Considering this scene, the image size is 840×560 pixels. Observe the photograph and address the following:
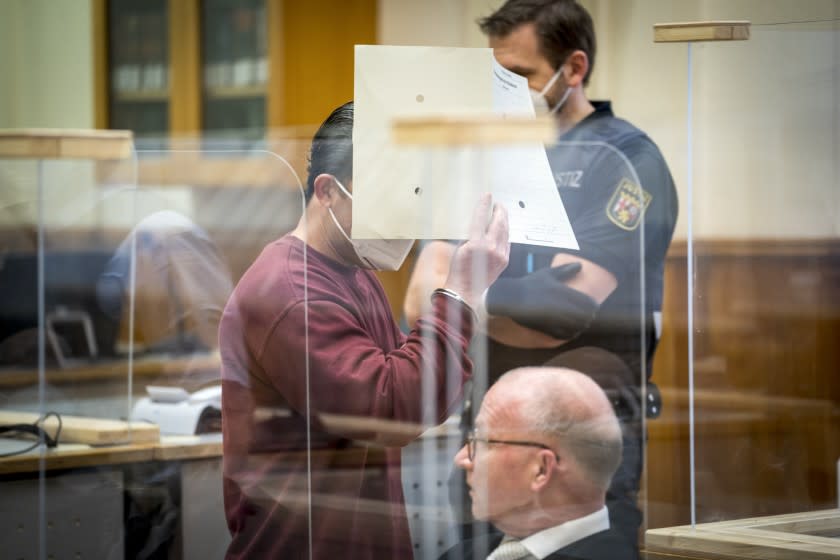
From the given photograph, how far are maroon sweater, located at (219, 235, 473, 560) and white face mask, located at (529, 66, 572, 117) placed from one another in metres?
0.31

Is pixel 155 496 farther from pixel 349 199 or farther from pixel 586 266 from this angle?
pixel 586 266

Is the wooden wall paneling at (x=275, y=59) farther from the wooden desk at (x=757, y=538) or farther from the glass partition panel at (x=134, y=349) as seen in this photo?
the wooden desk at (x=757, y=538)

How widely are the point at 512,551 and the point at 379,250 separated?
1.40 ft

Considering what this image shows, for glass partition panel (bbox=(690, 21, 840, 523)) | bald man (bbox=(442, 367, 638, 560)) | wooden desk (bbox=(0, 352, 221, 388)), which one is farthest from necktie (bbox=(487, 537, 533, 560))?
wooden desk (bbox=(0, 352, 221, 388))

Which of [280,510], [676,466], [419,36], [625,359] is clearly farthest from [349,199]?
[676,466]

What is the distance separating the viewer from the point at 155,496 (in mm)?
1478

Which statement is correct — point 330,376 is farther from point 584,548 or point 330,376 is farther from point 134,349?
point 134,349

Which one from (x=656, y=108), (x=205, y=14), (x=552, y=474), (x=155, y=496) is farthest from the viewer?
(x=205, y=14)

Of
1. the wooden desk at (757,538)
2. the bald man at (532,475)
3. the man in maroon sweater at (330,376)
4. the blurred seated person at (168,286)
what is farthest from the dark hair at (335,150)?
the wooden desk at (757,538)

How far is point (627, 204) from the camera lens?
151 centimetres

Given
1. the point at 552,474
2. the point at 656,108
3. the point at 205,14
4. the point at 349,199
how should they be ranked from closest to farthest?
1. the point at 349,199
2. the point at 552,474
3. the point at 656,108
4. the point at 205,14

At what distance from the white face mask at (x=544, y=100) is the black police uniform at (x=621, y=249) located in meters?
0.04

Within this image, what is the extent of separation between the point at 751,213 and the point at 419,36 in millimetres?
802

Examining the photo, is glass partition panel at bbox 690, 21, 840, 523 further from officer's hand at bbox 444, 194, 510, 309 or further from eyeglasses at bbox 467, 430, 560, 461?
officer's hand at bbox 444, 194, 510, 309
